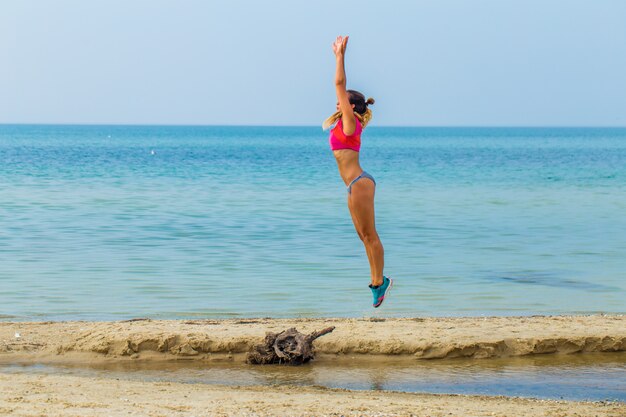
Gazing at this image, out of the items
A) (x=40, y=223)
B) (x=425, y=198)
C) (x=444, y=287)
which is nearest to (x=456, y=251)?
(x=444, y=287)

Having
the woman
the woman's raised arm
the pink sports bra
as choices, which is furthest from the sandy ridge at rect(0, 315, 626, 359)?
the woman's raised arm

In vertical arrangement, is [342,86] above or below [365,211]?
above

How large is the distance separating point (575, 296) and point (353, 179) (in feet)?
26.5

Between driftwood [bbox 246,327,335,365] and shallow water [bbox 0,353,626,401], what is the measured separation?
90 mm

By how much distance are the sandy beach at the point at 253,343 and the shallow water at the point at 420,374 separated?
184 millimetres

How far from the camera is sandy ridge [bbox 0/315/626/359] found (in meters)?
10.6

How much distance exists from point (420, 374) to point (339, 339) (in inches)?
44.1

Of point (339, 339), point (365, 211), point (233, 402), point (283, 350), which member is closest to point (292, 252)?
point (339, 339)

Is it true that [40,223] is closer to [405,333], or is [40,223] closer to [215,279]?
[215,279]

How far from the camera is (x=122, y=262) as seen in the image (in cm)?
1880

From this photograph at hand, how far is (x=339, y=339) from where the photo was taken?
10742mm

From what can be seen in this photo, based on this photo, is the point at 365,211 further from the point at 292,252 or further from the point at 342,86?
the point at 292,252

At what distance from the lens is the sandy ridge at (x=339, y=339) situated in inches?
419

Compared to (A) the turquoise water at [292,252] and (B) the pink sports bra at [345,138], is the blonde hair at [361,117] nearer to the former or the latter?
(B) the pink sports bra at [345,138]
